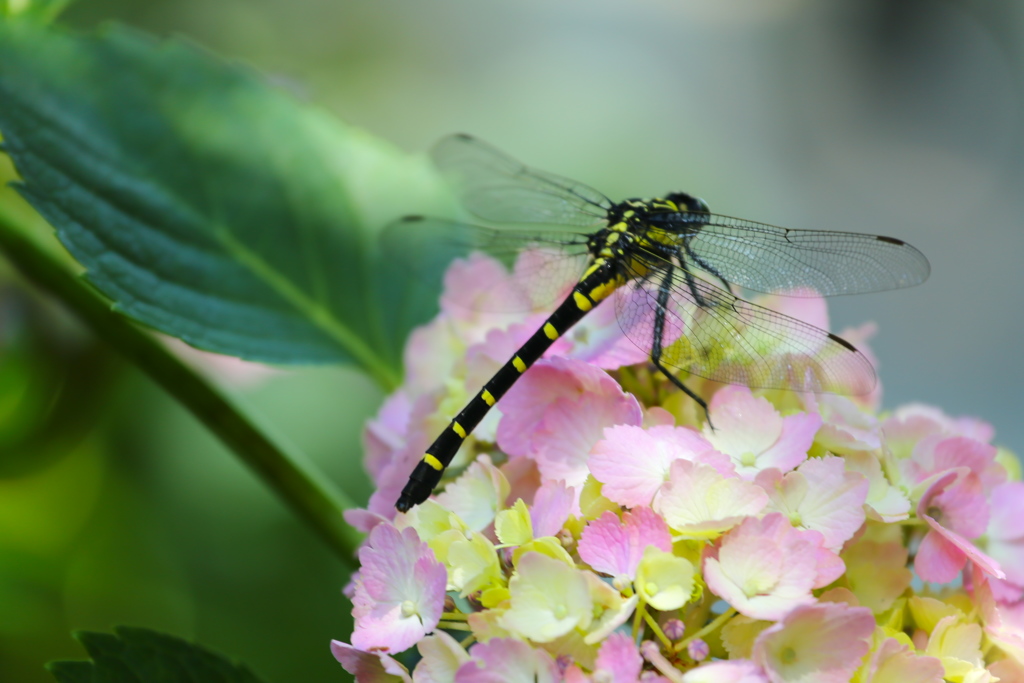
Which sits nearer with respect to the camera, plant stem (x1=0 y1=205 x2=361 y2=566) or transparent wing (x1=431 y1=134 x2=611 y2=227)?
plant stem (x1=0 y1=205 x2=361 y2=566)

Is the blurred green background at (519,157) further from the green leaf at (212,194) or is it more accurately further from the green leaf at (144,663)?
the green leaf at (144,663)

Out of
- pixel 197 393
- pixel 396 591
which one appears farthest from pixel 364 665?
pixel 197 393

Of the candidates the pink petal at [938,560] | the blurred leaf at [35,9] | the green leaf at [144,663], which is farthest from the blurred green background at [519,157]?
the pink petal at [938,560]

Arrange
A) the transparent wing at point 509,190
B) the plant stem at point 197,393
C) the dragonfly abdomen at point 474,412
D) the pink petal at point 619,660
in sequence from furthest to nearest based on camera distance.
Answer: the transparent wing at point 509,190 < the plant stem at point 197,393 < the dragonfly abdomen at point 474,412 < the pink petal at point 619,660

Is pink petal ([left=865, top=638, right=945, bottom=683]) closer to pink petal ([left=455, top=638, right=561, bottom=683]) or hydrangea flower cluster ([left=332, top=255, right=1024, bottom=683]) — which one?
hydrangea flower cluster ([left=332, top=255, right=1024, bottom=683])

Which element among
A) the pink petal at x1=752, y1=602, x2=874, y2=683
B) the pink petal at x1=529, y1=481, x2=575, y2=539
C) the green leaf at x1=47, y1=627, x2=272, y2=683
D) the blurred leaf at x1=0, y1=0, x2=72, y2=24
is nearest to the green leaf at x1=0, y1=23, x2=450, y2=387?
the blurred leaf at x1=0, y1=0, x2=72, y2=24

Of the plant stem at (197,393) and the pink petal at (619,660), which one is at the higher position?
the pink petal at (619,660)
